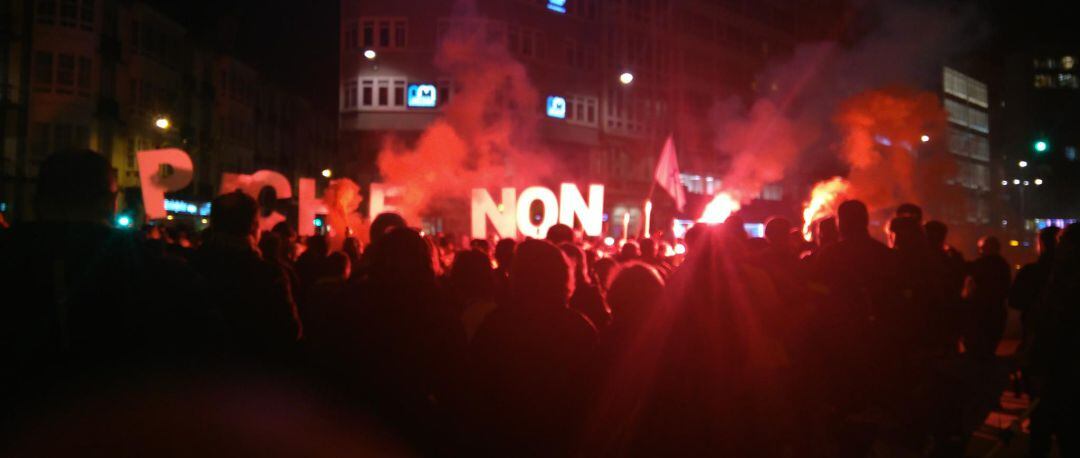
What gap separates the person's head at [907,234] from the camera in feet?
17.5

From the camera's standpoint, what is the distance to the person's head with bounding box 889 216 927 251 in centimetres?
534

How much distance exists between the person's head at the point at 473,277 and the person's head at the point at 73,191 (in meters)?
3.32

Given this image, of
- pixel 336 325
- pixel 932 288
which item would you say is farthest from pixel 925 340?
pixel 336 325

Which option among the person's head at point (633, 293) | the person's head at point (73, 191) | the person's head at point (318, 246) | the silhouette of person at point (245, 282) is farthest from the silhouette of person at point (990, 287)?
the person's head at point (73, 191)

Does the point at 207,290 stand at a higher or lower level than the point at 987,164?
lower

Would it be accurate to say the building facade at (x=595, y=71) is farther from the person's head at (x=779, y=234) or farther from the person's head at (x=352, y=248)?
the person's head at (x=779, y=234)

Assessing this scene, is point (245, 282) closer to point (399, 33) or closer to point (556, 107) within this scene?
point (399, 33)

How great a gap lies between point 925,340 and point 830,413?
1096 mm

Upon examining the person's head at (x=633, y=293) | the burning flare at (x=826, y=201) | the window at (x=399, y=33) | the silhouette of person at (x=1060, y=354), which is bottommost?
the silhouette of person at (x=1060, y=354)

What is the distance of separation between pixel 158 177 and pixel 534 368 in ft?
33.1

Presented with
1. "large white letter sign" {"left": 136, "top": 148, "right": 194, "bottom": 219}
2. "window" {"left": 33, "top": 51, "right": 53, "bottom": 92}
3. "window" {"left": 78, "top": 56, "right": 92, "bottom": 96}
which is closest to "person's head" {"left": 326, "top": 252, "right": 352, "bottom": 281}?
"large white letter sign" {"left": 136, "top": 148, "right": 194, "bottom": 219}

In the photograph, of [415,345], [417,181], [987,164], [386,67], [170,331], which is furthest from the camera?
[987,164]

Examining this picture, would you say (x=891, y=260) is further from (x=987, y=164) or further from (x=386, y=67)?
(x=987, y=164)

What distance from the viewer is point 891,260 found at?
5008 mm
